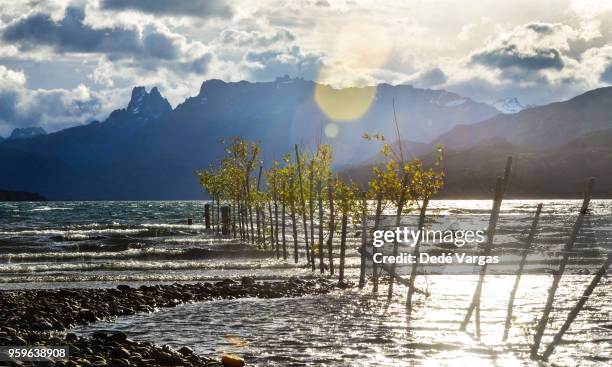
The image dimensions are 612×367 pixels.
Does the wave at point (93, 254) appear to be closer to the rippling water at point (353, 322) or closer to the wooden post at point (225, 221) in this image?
the rippling water at point (353, 322)

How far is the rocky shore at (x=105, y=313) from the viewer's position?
16.1 meters

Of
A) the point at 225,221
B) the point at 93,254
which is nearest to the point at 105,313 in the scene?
the point at 93,254

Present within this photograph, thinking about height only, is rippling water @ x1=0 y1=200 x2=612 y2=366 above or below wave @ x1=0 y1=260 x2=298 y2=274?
above

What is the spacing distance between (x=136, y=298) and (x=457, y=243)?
50678 mm

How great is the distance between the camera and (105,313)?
25.0m

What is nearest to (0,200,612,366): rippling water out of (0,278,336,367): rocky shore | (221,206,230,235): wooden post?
(0,278,336,367): rocky shore

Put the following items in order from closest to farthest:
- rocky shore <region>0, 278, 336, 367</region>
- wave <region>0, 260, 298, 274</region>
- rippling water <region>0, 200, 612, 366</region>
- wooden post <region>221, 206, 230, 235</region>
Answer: rocky shore <region>0, 278, 336, 367</region>
rippling water <region>0, 200, 612, 366</region>
wave <region>0, 260, 298, 274</region>
wooden post <region>221, 206, 230, 235</region>

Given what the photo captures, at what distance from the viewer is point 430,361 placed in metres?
16.9

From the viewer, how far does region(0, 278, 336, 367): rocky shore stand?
16.1 metres

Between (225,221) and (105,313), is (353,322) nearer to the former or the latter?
(105,313)

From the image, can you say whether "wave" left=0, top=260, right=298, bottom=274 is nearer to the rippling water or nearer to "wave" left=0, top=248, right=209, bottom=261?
the rippling water

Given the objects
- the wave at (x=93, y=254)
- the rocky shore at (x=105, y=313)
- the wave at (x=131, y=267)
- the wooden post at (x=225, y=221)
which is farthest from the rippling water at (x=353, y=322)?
the wooden post at (x=225, y=221)

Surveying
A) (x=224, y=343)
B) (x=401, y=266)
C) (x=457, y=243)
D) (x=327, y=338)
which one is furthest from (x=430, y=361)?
(x=457, y=243)

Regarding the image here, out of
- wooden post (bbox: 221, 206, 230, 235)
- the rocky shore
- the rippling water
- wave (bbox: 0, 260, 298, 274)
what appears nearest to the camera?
the rocky shore
